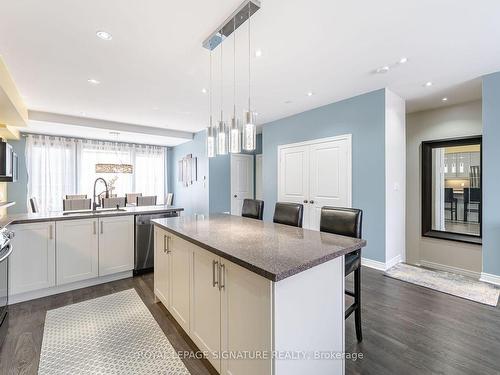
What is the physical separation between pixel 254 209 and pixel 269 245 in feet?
5.31

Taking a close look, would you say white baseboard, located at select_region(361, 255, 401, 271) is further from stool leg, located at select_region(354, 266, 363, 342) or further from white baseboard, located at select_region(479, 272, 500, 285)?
stool leg, located at select_region(354, 266, 363, 342)

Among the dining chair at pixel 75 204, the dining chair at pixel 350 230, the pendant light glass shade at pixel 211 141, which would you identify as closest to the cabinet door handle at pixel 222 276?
the dining chair at pixel 350 230

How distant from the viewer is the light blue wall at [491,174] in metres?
3.01

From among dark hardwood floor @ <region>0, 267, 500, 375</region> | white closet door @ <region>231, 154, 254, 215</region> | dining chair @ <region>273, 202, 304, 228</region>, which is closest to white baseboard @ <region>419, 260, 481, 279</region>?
dark hardwood floor @ <region>0, 267, 500, 375</region>

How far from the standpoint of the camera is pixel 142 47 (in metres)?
2.48

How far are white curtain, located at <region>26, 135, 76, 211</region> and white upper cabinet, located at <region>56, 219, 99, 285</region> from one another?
4.00 m

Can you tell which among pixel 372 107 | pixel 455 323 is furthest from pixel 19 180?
pixel 455 323

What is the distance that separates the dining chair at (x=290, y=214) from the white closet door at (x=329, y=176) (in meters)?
1.70

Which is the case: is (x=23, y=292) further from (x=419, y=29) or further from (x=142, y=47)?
(x=419, y=29)

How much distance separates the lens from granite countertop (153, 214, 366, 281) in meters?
1.25

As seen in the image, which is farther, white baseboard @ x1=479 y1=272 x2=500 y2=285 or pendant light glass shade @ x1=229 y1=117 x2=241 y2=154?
white baseboard @ x1=479 y1=272 x2=500 y2=285

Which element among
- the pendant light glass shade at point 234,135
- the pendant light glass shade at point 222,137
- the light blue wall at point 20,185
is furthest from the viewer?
the light blue wall at point 20,185

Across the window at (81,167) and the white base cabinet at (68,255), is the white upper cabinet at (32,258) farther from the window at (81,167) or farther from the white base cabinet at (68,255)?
the window at (81,167)

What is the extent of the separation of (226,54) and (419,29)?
1854 millimetres
